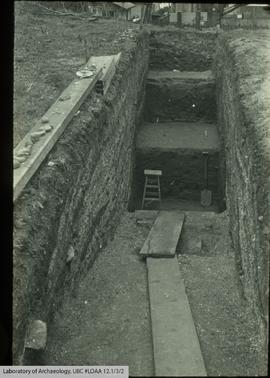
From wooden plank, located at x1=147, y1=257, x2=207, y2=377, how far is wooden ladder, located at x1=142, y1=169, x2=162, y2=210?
4.16m

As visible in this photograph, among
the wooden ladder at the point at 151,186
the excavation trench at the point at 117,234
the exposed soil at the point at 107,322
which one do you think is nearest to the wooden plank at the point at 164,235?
the excavation trench at the point at 117,234

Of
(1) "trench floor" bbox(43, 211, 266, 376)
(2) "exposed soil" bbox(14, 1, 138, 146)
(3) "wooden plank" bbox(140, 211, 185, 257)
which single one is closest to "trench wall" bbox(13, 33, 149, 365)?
(1) "trench floor" bbox(43, 211, 266, 376)

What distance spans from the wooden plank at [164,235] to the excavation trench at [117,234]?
0.61 feet

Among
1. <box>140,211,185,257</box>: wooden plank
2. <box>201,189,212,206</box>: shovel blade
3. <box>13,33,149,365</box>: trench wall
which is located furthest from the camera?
<box>201,189,212,206</box>: shovel blade

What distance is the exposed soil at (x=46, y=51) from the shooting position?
6547 mm

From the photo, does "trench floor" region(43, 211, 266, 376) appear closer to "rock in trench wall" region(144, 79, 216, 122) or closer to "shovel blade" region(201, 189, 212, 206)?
"shovel blade" region(201, 189, 212, 206)

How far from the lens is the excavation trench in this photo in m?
4.29

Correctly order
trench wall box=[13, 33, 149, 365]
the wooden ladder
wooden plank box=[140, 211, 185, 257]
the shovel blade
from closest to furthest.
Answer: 1. trench wall box=[13, 33, 149, 365]
2. wooden plank box=[140, 211, 185, 257]
3. the wooden ladder
4. the shovel blade

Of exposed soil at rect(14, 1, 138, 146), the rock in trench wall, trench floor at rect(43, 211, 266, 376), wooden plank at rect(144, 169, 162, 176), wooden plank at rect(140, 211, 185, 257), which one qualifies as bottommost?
wooden plank at rect(140, 211, 185, 257)

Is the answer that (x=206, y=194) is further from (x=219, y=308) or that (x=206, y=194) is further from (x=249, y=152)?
(x=219, y=308)

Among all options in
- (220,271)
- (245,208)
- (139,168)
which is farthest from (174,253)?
(139,168)

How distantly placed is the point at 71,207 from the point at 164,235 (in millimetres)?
3122

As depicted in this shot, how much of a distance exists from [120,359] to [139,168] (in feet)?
24.5

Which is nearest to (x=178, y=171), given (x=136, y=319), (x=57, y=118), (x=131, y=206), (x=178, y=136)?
(x=178, y=136)
